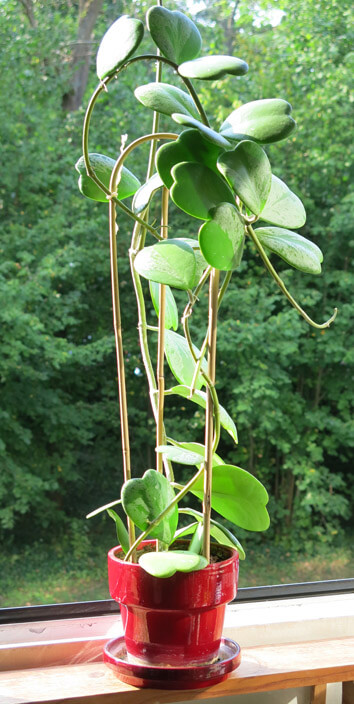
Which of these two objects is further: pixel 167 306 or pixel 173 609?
pixel 167 306

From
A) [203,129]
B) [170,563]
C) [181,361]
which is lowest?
[170,563]

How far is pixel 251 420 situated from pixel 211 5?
4.85 ft

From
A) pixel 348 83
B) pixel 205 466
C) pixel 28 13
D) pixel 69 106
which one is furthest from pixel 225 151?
pixel 348 83

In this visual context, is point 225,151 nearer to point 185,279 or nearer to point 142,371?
point 185,279

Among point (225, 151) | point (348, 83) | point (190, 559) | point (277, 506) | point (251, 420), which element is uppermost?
point (348, 83)

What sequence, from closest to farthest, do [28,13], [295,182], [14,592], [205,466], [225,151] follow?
[225,151] → [205,466] → [28,13] → [14,592] → [295,182]

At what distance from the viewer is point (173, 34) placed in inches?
25.1

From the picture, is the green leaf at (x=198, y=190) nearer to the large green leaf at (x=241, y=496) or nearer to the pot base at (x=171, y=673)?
the large green leaf at (x=241, y=496)

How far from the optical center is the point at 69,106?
2.53 metres

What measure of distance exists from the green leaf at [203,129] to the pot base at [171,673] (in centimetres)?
48

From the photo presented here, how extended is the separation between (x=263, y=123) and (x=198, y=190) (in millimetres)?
78

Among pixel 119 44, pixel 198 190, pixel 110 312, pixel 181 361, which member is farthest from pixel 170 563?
pixel 110 312

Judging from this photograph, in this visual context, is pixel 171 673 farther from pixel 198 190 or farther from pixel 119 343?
pixel 198 190

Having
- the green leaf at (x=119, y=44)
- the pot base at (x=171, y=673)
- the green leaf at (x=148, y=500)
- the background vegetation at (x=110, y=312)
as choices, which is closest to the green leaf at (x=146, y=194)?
the green leaf at (x=119, y=44)
